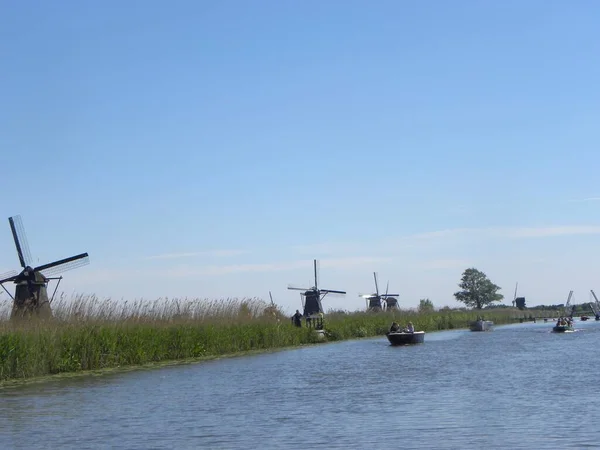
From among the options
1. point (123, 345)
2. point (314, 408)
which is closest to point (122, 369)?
point (123, 345)

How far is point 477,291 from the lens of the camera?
157875 millimetres

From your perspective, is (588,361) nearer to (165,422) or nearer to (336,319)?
(165,422)

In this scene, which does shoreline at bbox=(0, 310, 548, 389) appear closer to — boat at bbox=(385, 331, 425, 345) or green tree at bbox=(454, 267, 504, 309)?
boat at bbox=(385, 331, 425, 345)

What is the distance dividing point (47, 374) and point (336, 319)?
126ft

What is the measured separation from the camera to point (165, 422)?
19984mm

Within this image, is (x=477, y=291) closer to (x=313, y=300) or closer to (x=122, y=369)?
(x=313, y=300)

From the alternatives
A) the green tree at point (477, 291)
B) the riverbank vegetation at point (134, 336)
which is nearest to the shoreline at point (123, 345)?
the riverbank vegetation at point (134, 336)

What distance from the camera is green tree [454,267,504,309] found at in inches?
6201

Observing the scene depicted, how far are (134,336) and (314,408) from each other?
50.0ft

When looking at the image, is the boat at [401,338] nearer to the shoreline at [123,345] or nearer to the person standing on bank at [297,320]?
the shoreline at [123,345]

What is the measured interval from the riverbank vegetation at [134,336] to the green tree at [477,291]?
105438 millimetres

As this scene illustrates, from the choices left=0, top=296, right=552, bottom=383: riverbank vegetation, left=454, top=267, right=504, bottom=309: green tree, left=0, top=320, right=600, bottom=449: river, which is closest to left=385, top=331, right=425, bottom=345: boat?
left=0, top=296, right=552, bottom=383: riverbank vegetation

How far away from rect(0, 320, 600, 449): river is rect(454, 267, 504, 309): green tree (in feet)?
404

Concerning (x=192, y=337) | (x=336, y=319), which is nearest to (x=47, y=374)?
(x=192, y=337)
